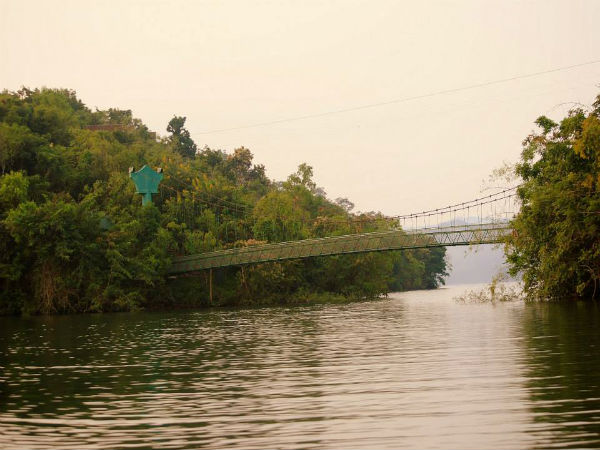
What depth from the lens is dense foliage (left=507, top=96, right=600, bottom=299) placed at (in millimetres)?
33938

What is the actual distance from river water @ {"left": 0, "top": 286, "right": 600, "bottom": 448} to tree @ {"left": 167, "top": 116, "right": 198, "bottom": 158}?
70662 mm

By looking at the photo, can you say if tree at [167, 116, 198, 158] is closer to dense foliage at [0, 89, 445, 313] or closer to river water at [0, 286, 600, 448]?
dense foliage at [0, 89, 445, 313]

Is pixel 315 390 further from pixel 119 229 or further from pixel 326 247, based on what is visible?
pixel 119 229

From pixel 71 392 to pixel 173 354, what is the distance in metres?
6.66

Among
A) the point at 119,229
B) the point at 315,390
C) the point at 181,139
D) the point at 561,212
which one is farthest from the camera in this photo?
the point at 181,139

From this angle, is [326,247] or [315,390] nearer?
[315,390]

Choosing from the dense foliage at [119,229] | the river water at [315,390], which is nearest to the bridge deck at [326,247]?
the dense foliage at [119,229]

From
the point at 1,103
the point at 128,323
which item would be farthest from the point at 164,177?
the point at 128,323

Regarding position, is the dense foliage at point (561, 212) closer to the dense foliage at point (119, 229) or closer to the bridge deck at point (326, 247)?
the bridge deck at point (326, 247)

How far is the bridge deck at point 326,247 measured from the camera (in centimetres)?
4581

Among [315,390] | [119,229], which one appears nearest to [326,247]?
[119,229]

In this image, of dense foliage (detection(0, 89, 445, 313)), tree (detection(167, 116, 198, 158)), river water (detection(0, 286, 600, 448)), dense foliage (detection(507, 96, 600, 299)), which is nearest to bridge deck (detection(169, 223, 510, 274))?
dense foliage (detection(0, 89, 445, 313))

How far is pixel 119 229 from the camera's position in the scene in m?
52.2

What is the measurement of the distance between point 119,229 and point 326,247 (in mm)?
13435
